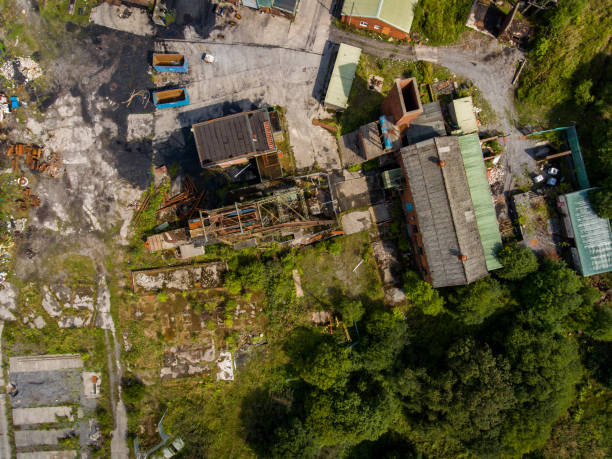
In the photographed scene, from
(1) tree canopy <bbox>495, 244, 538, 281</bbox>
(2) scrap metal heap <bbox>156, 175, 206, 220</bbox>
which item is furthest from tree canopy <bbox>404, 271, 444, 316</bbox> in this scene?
(2) scrap metal heap <bbox>156, 175, 206, 220</bbox>

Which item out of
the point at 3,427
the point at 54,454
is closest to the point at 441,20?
the point at 54,454

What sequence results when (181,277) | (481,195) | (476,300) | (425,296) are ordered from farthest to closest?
(181,277) < (481,195) < (425,296) < (476,300)

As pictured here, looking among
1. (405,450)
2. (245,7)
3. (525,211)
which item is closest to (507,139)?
(525,211)

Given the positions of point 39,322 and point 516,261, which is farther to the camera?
point 39,322

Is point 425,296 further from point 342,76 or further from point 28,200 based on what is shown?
point 28,200

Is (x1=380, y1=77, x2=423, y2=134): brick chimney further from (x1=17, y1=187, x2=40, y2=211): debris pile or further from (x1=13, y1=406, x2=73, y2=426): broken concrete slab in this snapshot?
(x1=13, y1=406, x2=73, y2=426): broken concrete slab

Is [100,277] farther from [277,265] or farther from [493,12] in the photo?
[493,12]

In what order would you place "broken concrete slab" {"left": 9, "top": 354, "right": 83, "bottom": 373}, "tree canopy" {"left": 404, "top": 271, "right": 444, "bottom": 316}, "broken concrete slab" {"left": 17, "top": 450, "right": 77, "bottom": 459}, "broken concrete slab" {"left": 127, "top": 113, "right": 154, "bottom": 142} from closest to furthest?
"tree canopy" {"left": 404, "top": 271, "right": 444, "bottom": 316} < "broken concrete slab" {"left": 127, "top": 113, "right": 154, "bottom": 142} < "broken concrete slab" {"left": 9, "top": 354, "right": 83, "bottom": 373} < "broken concrete slab" {"left": 17, "top": 450, "right": 77, "bottom": 459}
